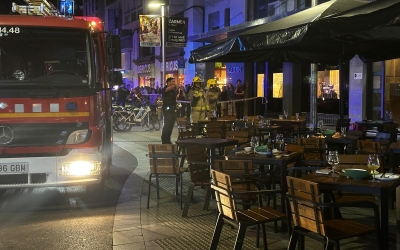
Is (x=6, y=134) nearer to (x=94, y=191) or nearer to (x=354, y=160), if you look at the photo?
(x=94, y=191)

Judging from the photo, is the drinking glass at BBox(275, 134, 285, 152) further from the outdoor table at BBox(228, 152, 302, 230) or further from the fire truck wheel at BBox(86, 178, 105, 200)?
the fire truck wheel at BBox(86, 178, 105, 200)

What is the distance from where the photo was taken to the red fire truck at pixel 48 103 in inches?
332

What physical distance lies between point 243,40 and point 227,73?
63.9 feet

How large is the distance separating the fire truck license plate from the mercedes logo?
359 millimetres

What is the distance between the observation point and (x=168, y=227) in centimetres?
751

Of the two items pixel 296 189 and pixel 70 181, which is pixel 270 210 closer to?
pixel 296 189

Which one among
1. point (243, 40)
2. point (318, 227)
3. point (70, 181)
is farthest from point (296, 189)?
point (243, 40)

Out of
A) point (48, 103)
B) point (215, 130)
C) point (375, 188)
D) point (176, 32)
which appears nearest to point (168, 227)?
point (48, 103)

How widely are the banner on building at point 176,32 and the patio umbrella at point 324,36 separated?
9051mm

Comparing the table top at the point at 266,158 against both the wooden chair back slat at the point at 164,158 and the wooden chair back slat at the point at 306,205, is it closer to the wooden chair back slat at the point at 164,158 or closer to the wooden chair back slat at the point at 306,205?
the wooden chair back slat at the point at 164,158

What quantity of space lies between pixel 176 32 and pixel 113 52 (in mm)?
12143

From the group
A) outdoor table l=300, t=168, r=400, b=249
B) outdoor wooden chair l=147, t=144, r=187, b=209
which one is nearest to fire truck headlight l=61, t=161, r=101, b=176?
outdoor wooden chair l=147, t=144, r=187, b=209

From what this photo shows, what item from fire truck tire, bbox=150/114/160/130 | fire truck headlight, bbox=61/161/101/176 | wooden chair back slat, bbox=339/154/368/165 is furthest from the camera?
fire truck tire, bbox=150/114/160/130

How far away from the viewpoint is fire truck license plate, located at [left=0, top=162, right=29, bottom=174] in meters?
8.38
